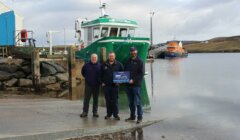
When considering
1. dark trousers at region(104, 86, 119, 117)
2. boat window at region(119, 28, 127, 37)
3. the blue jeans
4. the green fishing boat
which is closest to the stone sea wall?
the green fishing boat

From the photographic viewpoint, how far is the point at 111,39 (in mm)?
28250

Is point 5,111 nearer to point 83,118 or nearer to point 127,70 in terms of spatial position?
point 83,118

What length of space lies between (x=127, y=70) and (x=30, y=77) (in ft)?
53.4

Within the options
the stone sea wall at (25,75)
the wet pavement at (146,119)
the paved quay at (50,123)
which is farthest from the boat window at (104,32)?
the paved quay at (50,123)

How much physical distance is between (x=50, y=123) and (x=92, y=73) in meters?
2.06

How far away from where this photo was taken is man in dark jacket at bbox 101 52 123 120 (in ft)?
43.1

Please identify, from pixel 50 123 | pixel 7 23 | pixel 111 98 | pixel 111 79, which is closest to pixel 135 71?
pixel 111 79

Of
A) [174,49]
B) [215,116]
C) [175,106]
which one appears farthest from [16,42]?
[174,49]

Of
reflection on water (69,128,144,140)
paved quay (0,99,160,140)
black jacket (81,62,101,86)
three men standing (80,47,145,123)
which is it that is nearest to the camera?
paved quay (0,99,160,140)

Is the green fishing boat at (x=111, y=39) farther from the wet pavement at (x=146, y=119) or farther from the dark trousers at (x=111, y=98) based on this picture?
the dark trousers at (x=111, y=98)

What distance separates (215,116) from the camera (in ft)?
61.6

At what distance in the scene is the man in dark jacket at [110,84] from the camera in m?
13.1

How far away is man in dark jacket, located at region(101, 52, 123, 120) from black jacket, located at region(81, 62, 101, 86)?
0.16 meters

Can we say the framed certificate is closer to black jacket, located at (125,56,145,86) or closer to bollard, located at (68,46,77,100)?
black jacket, located at (125,56,145,86)
